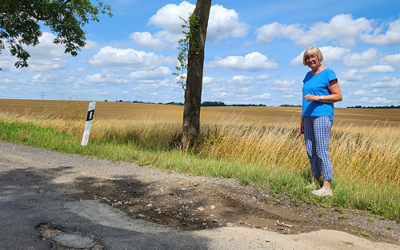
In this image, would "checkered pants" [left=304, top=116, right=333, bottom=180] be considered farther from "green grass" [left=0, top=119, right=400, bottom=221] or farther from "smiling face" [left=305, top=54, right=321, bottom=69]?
"smiling face" [left=305, top=54, right=321, bottom=69]

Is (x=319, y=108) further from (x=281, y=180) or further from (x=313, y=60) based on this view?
(x=281, y=180)

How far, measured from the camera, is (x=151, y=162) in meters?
6.94

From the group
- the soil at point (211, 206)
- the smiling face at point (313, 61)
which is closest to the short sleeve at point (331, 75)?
the smiling face at point (313, 61)

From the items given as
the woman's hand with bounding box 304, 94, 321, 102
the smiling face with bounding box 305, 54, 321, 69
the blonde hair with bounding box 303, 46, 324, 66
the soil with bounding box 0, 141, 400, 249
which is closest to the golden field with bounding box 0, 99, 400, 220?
the soil with bounding box 0, 141, 400, 249

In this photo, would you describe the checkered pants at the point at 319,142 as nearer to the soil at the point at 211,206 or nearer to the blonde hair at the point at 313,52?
the soil at the point at 211,206

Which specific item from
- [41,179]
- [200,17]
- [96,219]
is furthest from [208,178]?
[200,17]

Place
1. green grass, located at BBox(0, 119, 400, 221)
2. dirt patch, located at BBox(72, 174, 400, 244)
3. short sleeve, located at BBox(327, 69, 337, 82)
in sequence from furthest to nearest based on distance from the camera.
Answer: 1. short sleeve, located at BBox(327, 69, 337, 82)
2. green grass, located at BBox(0, 119, 400, 221)
3. dirt patch, located at BBox(72, 174, 400, 244)

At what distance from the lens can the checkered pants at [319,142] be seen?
195 inches

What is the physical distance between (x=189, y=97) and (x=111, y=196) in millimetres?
5087

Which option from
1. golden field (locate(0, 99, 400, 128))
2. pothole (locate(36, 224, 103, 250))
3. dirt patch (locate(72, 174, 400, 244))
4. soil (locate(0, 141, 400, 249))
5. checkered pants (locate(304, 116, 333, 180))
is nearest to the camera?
pothole (locate(36, 224, 103, 250))

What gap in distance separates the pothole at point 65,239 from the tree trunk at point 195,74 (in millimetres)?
5976

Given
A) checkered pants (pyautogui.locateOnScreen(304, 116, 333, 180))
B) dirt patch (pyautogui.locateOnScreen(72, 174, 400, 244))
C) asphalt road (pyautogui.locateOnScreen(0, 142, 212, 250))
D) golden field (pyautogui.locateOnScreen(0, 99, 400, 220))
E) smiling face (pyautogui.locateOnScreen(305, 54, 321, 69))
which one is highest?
smiling face (pyautogui.locateOnScreen(305, 54, 321, 69))

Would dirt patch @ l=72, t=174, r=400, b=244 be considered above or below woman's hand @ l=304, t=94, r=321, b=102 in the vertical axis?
below

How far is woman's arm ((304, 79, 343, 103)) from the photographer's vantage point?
4778mm
